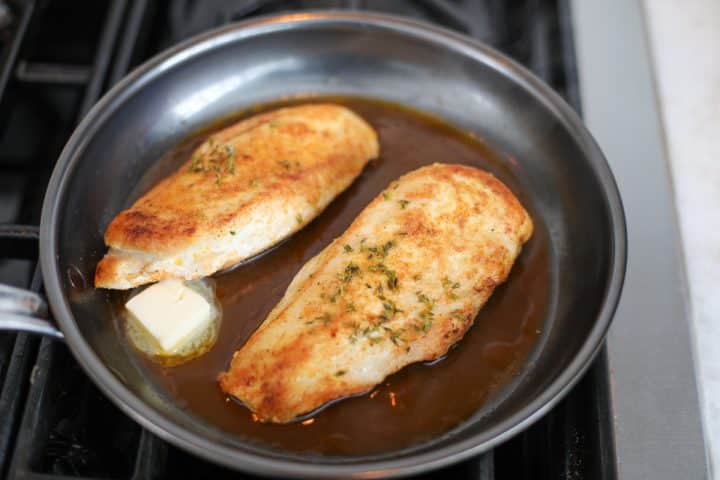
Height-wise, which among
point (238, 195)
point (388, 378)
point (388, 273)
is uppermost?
point (238, 195)

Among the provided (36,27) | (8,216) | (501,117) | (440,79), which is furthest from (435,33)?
(8,216)

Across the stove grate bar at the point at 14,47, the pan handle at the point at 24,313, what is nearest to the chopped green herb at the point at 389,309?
the pan handle at the point at 24,313

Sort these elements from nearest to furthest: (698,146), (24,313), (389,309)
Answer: (24,313) → (389,309) → (698,146)

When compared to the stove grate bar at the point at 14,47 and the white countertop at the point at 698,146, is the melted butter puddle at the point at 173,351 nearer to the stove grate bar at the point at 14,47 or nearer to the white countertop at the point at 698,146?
the stove grate bar at the point at 14,47

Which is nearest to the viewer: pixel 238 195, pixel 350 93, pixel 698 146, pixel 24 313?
pixel 24 313

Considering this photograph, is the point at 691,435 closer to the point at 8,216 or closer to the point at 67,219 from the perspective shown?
the point at 67,219

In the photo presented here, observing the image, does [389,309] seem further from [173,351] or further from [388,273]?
[173,351]

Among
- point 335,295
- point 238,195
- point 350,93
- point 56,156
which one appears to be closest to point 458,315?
point 335,295
